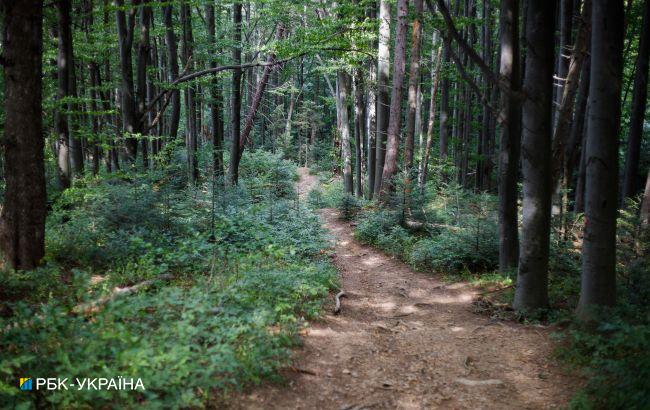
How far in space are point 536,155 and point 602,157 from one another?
1125mm

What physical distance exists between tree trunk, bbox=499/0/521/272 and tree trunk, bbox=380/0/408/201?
5001 mm

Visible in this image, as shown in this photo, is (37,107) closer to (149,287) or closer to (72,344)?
(149,287)

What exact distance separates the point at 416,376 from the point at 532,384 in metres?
1.23

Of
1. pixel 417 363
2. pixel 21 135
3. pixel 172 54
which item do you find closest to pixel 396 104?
pixel 172 54

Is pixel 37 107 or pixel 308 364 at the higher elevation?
pixel 37 107

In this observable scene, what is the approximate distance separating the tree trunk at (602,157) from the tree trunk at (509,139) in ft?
6.00

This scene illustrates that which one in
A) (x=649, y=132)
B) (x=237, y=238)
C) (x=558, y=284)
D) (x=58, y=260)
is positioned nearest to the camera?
(x=58, y=260)

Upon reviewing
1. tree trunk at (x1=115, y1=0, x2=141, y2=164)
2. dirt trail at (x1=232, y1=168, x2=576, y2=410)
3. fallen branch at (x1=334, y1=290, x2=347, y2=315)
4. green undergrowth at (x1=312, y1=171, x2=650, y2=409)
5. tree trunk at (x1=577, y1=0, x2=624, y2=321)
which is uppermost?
tree trunk at (x1=115, y1=0, x2=141, y2=164)

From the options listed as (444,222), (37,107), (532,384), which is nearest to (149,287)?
(37,107)

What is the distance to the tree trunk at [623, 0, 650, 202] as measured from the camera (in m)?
12.6

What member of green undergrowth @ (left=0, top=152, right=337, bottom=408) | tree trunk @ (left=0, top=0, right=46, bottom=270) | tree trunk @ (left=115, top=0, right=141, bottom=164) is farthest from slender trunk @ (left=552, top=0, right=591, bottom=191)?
tree trunk @ (left=115, top=0, right=141, bottom=164)

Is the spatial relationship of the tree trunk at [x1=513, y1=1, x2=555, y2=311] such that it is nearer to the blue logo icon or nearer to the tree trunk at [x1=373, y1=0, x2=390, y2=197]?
A: the blue logo icon

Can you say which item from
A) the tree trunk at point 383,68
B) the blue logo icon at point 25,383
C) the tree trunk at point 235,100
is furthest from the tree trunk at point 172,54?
the blue logo icon at point 25,383

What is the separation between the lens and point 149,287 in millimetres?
6352
